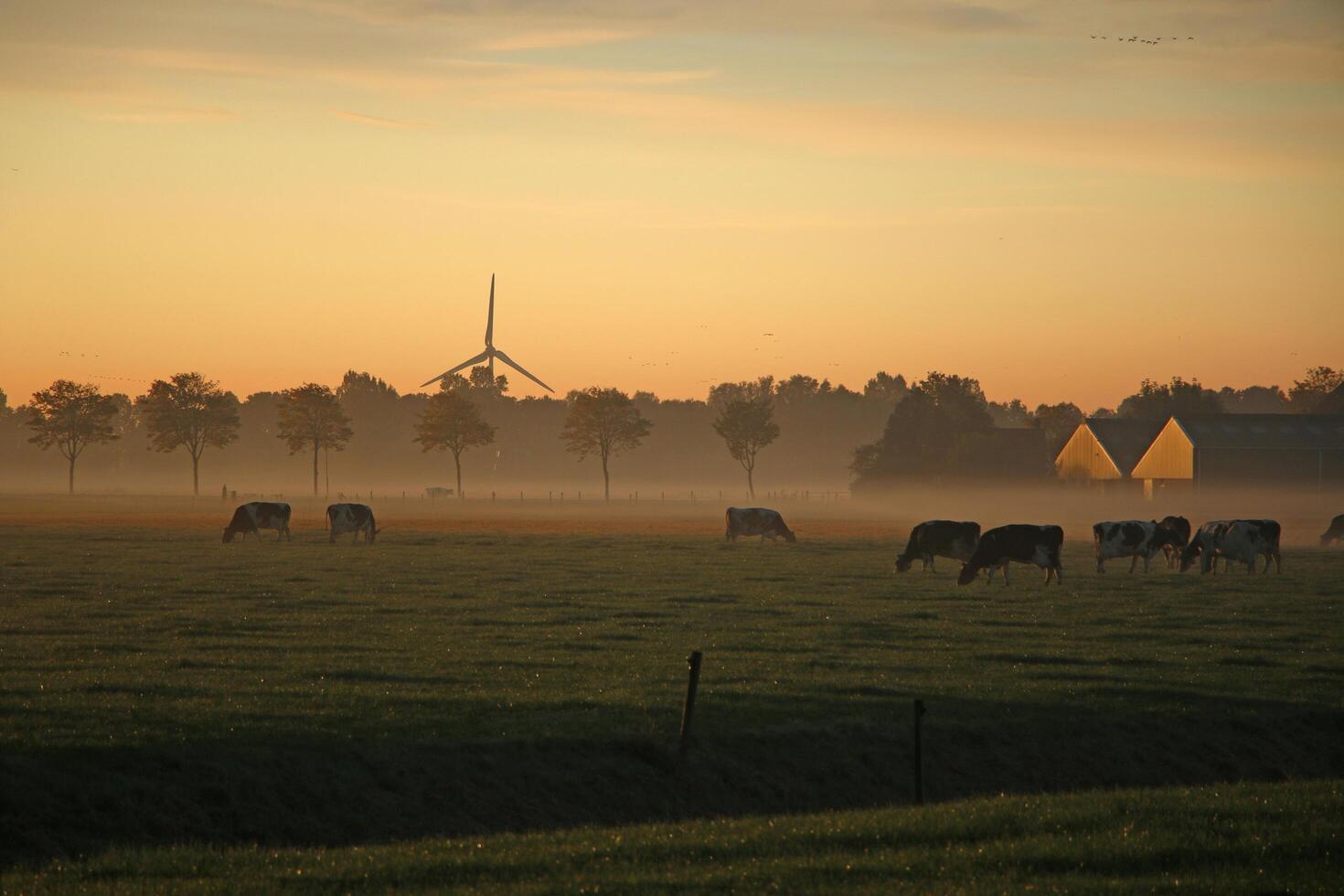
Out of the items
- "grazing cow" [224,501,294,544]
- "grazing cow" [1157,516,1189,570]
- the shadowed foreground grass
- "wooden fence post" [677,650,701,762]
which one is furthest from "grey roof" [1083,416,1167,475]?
the shadowed foreground grass

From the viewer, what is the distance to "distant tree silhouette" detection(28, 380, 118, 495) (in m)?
135

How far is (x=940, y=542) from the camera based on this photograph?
44.5m

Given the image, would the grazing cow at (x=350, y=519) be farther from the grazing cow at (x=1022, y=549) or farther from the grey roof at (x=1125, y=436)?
the grey roof at (x=1125, y=436)

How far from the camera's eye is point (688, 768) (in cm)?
1692

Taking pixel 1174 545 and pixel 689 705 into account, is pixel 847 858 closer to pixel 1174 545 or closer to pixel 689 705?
pixel 689 705

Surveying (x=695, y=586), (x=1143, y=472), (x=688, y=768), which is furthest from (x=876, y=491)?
(x=688, y=768)

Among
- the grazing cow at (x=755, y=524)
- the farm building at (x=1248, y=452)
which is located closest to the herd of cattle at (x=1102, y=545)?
the grazing cow at (x=755, y=524)

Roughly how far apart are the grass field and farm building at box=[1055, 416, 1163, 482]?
3058 inches

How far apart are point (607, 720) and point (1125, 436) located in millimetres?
99645

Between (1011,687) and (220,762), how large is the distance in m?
11.3

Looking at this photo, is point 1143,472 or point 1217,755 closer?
point 1217,755

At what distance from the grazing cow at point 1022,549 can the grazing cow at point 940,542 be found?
Answer: 4042 millimetres

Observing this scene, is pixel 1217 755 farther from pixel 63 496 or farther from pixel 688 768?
pixel 63 496

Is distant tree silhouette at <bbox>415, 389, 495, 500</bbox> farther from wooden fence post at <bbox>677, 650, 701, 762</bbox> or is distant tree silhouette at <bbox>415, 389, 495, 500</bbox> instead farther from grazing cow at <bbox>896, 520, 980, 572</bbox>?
wooden fence post at <bbox>677, 650, 701, 762</bbox>
